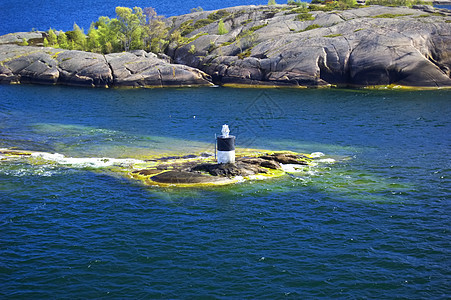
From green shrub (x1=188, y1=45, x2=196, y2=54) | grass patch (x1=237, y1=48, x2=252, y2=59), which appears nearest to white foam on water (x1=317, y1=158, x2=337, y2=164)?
grass patch (x1=237, y1=48, x2=252, y2=59)

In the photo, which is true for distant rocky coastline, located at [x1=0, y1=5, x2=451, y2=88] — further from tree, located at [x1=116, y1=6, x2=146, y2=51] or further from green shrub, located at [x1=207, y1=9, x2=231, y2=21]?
green shrub, located at [x1=207, y1=9, x2=231, y2=21]

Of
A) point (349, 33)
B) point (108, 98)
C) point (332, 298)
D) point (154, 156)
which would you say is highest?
point (349, 33)

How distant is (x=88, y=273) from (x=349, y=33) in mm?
93762

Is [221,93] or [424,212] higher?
[221,93]

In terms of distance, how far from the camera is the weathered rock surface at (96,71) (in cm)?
10850

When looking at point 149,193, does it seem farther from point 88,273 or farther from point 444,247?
point 444,247

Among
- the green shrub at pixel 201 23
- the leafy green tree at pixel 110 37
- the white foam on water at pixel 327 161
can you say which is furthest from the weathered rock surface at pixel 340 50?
the white foam on water at pixel 327 161

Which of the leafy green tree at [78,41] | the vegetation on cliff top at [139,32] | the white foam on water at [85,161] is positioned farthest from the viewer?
the leafy green tree at [78,41]

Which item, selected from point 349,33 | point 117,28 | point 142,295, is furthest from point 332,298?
point 117,28

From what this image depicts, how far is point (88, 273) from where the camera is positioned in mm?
22656

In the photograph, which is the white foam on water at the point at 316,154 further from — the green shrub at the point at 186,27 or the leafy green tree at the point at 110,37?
the green shrub at the point at 186,27

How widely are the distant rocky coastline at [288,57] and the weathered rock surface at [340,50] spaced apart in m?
0.20

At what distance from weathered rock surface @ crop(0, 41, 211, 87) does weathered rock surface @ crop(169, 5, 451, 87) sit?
10.4 metres

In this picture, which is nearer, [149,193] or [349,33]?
[149,193]
